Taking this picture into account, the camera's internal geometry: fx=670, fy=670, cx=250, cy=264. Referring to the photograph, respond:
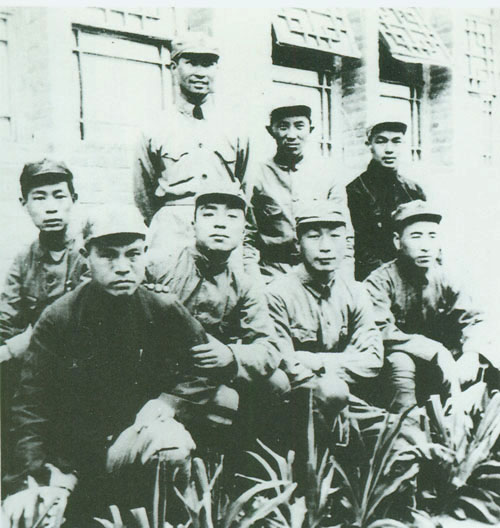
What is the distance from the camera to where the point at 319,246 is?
341cm

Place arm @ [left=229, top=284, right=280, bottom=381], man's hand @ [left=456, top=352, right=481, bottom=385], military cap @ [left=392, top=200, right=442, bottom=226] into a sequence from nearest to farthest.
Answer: arm @ [left=229, top=284, right=280, bottom=381]
military cap @ [left=392, top=200, right=442, bottom=226]
man's hand @ [left=456, top=352, right=481, bottom=385]

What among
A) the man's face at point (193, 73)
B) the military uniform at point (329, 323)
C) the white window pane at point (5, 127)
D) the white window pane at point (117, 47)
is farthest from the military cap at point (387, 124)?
the white window pane at point (5, 127)

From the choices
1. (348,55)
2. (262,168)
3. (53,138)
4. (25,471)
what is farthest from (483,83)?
(25,471)

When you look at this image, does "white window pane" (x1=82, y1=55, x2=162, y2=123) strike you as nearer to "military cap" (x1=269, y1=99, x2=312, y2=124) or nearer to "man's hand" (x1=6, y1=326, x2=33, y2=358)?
"military cap" (x1=269, y1=99, x2=312, y2=124)

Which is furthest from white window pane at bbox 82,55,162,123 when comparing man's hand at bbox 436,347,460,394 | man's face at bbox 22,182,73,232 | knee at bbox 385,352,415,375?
man's hand at bbox 436,347,460,394

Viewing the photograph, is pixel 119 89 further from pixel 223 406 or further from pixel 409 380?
pixel 409 380

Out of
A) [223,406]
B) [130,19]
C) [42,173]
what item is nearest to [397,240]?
[223,406]

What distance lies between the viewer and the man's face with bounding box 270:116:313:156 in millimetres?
3350

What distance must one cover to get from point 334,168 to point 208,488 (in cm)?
172

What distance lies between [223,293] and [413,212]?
1.23m

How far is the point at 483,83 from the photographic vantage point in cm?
390

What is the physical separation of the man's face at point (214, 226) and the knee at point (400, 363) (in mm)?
1141

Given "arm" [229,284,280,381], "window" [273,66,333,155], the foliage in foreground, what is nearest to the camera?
"arm" [229,284,280,381]

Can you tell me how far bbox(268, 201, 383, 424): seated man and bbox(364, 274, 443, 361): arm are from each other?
121mm
